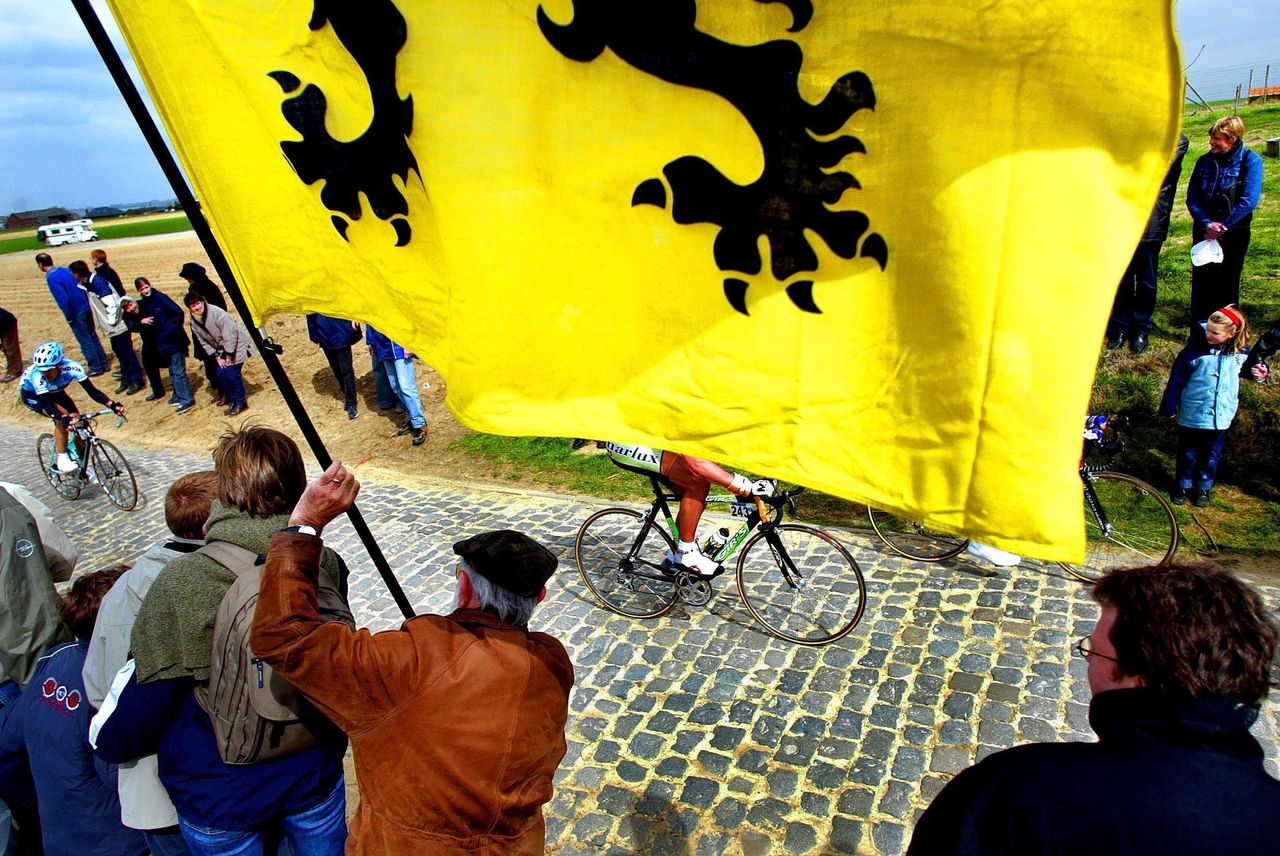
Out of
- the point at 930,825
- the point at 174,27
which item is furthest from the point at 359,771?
the point at 174,27

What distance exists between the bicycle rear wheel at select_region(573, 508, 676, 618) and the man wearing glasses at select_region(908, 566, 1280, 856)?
14.0 ft

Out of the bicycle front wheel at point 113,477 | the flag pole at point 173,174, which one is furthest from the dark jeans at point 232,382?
the flag pole at point 173,174

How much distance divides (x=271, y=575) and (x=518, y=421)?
0.77 meters

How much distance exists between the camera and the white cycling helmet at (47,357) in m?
9.43

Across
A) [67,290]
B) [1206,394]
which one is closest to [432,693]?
[1206,394]

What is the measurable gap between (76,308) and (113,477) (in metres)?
8.38

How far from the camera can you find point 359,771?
7.22 feet

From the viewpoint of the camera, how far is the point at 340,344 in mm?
12008

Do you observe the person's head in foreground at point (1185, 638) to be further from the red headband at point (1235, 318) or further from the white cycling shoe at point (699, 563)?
the red headband at point (1235, 318)

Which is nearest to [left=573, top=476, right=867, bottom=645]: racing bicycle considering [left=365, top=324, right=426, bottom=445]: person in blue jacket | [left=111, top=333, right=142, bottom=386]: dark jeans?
[left=365, top=324, right=426, bottom=445]: person in blue jacket

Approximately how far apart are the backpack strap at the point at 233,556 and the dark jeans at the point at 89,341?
16768 millimetres

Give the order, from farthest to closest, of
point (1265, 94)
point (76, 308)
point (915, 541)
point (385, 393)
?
point (1265, 94) → point (76, 308) → point (385, 393) → point (915, 541)

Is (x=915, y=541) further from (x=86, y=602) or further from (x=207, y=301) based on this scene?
(x=207, y=301)

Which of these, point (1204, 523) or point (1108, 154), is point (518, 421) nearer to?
point (1108, 154)
